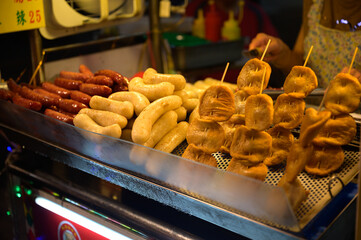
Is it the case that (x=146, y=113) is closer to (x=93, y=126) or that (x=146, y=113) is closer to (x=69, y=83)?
(x=93, y=126)

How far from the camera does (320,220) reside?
1.22 m

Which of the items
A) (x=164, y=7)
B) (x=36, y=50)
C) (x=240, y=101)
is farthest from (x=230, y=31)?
(x=240, y=101)

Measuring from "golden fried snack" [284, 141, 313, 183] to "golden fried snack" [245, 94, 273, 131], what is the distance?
0.14 metres

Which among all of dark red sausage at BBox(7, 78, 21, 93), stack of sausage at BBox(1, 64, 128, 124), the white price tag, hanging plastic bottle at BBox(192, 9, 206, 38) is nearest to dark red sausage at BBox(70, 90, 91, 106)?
stack of sausage at BBox(1, 64, 128, 124)

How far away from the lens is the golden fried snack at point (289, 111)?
A: 4.66 ft

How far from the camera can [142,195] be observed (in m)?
1.57

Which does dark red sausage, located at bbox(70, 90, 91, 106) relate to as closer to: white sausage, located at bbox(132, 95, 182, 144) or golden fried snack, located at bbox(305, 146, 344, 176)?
white sausage, located at bbox(132, 95, 182, 144)

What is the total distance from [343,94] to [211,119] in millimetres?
471

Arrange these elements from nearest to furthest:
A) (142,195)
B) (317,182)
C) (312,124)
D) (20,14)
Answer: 1. (312,124)
2. (317,182)
3. (142,195)
4. (20,14)

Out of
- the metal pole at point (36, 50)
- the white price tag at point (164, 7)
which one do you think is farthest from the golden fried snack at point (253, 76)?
the white price tag at point (164, 7)

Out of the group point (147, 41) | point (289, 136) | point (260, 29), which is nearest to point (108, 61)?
point (147, 41)

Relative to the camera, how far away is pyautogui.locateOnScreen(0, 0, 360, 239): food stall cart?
117cm

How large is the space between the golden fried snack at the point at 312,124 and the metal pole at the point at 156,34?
2353 millimetres

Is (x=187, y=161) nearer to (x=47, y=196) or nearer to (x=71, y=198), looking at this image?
(x=71, y=198)
